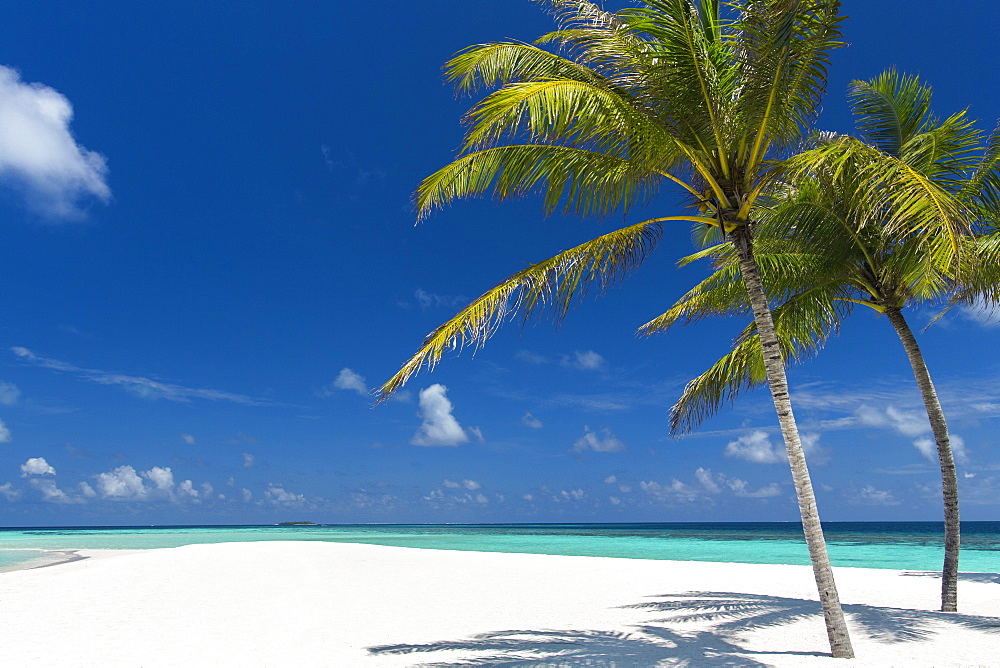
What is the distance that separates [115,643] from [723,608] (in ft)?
25.2

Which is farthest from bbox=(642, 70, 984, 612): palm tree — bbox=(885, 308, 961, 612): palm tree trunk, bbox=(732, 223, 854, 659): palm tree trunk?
bbox=(732, 223, 854, 659): palm tree trunk

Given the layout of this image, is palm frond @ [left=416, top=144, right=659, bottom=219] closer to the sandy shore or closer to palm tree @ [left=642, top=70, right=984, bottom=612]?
palm tree @ [left=642, top=70, right=984, bottom=612]

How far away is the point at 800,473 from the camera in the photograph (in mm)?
5559

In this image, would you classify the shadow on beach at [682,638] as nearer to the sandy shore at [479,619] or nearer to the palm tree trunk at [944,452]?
the sandy shore at [479,619]

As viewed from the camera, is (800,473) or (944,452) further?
(944,452)

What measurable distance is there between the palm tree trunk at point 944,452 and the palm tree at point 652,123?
331cm

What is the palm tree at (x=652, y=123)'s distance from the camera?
215 inches

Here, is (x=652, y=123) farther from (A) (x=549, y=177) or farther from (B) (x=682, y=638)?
(B) (x=682, y=638)

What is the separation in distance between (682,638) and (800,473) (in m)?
2.52

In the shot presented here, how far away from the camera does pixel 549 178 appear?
20.4ft

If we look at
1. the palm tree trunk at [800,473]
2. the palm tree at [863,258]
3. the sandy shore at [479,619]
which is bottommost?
the sandy shore at [479,619]

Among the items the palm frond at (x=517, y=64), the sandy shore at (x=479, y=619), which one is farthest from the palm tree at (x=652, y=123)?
the sandy shore at (x=479, y=619)

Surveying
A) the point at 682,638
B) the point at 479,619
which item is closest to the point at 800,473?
the point at 682,638

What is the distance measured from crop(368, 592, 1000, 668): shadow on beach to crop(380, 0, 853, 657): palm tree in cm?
134
